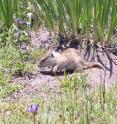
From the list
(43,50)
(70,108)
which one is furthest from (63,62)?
(70,108)

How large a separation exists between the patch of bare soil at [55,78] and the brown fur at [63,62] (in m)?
0.06

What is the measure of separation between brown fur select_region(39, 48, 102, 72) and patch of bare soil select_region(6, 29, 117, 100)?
2.5 inches

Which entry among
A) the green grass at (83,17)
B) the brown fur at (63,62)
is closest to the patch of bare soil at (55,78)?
the brown fur at (63,62)

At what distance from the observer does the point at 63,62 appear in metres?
3.74

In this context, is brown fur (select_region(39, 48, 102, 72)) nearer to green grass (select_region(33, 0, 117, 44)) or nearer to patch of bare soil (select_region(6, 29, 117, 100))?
patch of bare soil (select_region(6, 29, 117, 100))

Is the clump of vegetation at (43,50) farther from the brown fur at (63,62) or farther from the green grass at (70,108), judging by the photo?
the brown fur at (63,62)

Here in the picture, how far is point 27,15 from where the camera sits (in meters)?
4.74

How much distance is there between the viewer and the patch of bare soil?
3363mm

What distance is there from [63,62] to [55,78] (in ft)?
0.54

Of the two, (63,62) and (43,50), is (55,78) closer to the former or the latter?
(63,62)

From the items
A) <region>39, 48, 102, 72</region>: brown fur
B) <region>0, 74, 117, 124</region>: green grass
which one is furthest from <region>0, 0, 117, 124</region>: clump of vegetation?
<region>39, 48, 102, 72</region>: brown fur

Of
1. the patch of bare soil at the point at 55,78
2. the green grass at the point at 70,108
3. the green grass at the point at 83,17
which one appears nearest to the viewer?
the green grass at the point at 70,108

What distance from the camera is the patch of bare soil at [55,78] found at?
3363mm

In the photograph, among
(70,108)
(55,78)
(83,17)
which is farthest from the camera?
(83,17)
